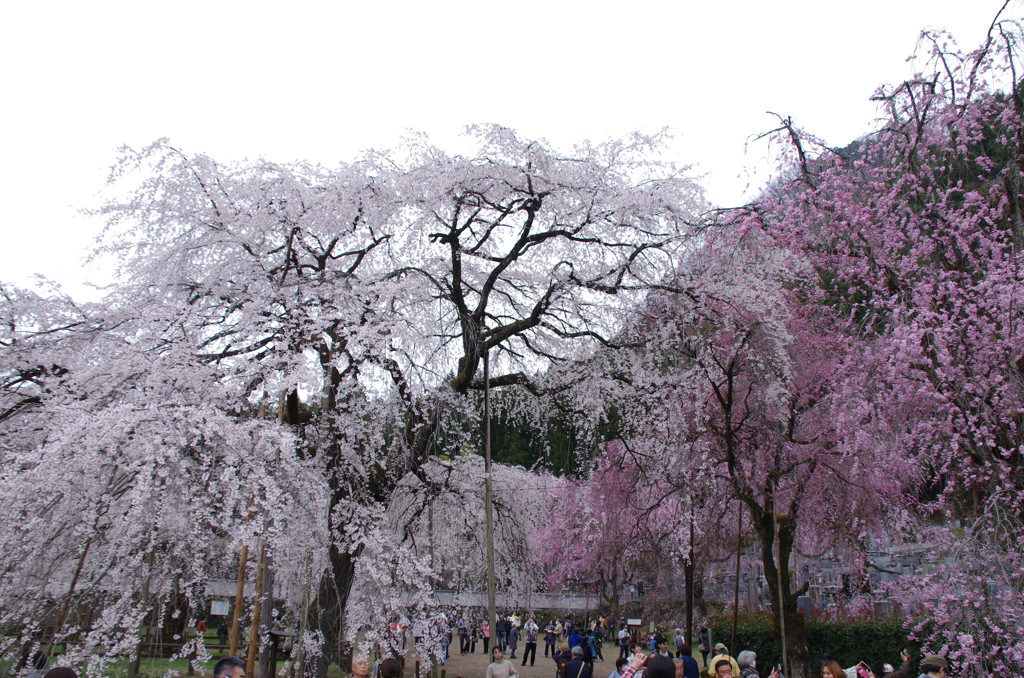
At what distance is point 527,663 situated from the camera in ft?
70.0

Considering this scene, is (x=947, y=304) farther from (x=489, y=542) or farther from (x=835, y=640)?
(x=835, y=640)

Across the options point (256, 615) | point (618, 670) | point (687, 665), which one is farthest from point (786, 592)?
point (256, 615)

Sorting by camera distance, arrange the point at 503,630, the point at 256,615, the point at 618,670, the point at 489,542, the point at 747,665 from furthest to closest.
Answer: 1. the point at 503,630
2. the point at 489,542
3. the point at 256,615
4. the point at 618,670
5. the point at 747,665

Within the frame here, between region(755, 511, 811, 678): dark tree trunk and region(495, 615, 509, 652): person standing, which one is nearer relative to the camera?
region(755, 511, 811, 678): dark tree trunk

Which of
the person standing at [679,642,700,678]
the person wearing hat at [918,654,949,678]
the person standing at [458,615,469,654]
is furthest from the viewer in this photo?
the person standing at [458,615,469,654]

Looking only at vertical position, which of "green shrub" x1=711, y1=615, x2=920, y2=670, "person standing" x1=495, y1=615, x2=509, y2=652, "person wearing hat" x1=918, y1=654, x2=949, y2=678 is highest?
"person wearing hat" x1=918, y1=654, x2=949, y2=678

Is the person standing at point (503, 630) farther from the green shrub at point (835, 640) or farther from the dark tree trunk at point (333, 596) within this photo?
the dark tree trunk at point (333, 596)

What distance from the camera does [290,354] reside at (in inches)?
333

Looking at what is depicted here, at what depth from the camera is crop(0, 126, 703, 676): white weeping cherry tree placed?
6664mm

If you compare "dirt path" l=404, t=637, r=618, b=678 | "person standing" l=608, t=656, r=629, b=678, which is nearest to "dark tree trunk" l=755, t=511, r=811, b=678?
"person standing" l=608, t=656, r=629, b=678

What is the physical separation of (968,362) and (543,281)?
7.26 m

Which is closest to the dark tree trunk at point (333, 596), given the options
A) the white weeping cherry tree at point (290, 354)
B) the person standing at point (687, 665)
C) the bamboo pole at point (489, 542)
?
the white weeping cherry tree at point (290, 354)

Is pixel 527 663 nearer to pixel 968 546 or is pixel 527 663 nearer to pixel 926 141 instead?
pixel 968 546

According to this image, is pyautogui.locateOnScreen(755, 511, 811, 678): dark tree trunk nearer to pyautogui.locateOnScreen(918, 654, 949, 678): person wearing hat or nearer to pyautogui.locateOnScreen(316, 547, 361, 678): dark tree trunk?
pyautogui.locateOnScreen(918, 654, 949, 678): person wearing hat
